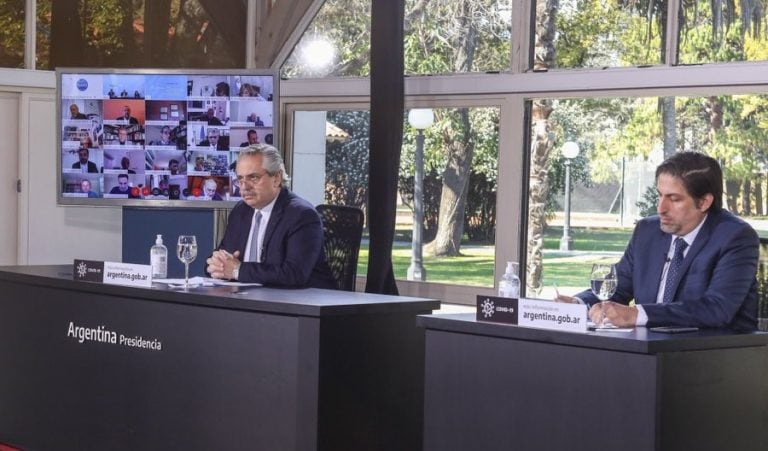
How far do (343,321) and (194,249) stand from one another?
0.77 meters

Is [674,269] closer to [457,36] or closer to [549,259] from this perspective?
[549,259]

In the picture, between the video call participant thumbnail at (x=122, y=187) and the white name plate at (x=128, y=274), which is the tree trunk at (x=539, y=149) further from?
the white name plate at (x=128, y=274)

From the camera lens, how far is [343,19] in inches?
276

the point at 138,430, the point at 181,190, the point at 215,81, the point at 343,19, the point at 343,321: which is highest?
the point at 343,19

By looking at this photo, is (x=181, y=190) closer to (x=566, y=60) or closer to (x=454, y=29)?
(x=454, y=29)

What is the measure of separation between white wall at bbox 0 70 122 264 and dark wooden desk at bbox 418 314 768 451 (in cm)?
444

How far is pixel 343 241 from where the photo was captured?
4859 mm

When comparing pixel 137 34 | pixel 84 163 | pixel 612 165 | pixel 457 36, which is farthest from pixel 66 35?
pixel 612 165

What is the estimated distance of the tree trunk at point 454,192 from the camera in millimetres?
6543

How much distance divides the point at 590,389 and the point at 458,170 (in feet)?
12.4

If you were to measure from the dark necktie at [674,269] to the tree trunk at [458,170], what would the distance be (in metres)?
3.26

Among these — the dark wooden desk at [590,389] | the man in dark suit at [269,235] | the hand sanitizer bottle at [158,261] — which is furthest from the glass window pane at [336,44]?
the dark wooden desk at [590,389]

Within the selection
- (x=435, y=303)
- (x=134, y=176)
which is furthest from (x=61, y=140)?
(x=435, y=303)

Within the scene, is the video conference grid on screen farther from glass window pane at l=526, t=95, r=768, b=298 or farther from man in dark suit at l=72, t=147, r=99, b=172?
glass window pane at l=526, t=95, r=768, b=298
